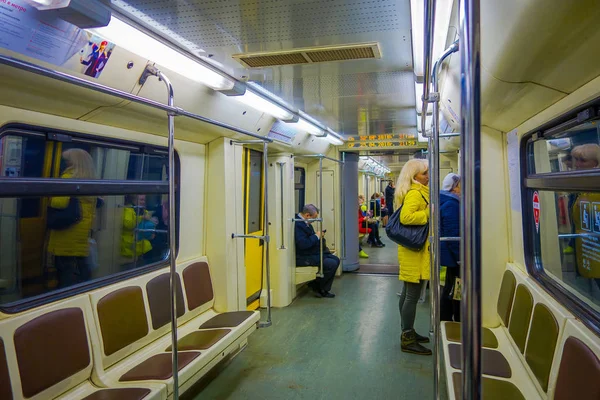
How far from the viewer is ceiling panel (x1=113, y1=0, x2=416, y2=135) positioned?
1790mm

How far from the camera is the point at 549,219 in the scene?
273 centimetres

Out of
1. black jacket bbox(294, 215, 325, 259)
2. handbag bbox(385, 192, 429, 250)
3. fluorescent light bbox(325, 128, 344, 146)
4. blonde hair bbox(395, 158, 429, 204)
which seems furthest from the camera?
fluorescent light bbox(325, 128, 344, 146)

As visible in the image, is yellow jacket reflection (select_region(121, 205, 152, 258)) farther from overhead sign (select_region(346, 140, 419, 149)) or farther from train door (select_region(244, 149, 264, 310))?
overhead sign (select_region(346, 140, 419, 149))

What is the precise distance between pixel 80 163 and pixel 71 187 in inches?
11.3

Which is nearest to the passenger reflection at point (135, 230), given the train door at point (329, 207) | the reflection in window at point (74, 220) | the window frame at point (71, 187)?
the reflection in window at point (74, 220)

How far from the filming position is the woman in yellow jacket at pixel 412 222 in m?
3.40

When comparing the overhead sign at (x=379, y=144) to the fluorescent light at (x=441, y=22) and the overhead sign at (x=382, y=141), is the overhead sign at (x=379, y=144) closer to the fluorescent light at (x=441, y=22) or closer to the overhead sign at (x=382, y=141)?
the overhead sign at (x=382, y=141)

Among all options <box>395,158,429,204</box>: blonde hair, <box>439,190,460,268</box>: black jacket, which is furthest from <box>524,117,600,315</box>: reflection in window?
<box>395,158,429,204</box>: blonde hair

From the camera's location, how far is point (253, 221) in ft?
16.9

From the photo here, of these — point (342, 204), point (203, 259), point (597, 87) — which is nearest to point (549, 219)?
point (597, 87)

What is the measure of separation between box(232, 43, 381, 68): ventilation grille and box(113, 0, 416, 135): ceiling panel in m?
0.06

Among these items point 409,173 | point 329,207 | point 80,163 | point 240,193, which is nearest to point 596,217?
point 409,173

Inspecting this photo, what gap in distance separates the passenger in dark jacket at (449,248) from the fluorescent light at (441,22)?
4.95ft

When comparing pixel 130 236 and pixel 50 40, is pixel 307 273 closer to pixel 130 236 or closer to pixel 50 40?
pixel 130 236
